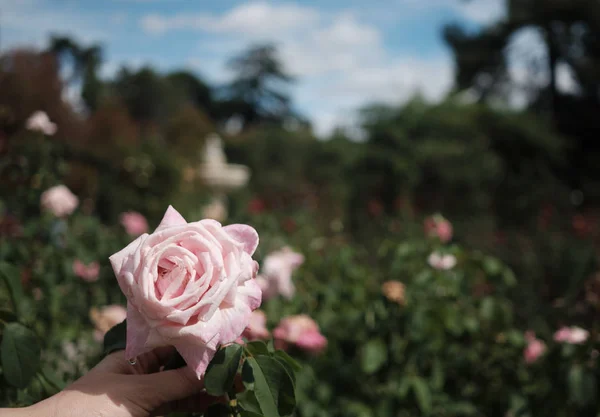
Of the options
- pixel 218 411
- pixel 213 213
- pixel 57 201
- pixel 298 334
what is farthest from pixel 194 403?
pixel 213 213

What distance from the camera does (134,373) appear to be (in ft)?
3.16

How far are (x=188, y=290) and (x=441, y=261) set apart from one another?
152 cm

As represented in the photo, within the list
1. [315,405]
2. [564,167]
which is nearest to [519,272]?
[315,405]

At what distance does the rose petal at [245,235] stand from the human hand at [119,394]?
0.68ft

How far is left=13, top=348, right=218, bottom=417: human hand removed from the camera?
85 cm

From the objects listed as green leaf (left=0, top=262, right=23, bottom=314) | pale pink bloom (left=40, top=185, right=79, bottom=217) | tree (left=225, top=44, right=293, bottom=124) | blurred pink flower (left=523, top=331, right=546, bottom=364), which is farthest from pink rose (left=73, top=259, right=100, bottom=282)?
tree (left=225, top=44, right=293, bottom=124)

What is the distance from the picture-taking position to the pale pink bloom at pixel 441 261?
218cm

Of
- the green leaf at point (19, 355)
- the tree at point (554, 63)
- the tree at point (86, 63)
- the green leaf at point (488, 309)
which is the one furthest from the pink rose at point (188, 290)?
the tree at point (86, 63)

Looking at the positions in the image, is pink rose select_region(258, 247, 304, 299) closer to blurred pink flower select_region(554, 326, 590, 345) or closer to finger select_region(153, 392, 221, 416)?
blurred pink flower select_region(554, 326, 590, 345)

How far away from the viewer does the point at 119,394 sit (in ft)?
2.83

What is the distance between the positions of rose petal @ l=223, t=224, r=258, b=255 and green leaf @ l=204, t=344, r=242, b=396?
0.15 m

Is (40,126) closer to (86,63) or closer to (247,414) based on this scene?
(247,414)

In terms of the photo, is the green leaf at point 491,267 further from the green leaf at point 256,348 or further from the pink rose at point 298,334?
the green leaf at point 256,348

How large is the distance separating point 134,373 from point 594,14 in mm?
16938
